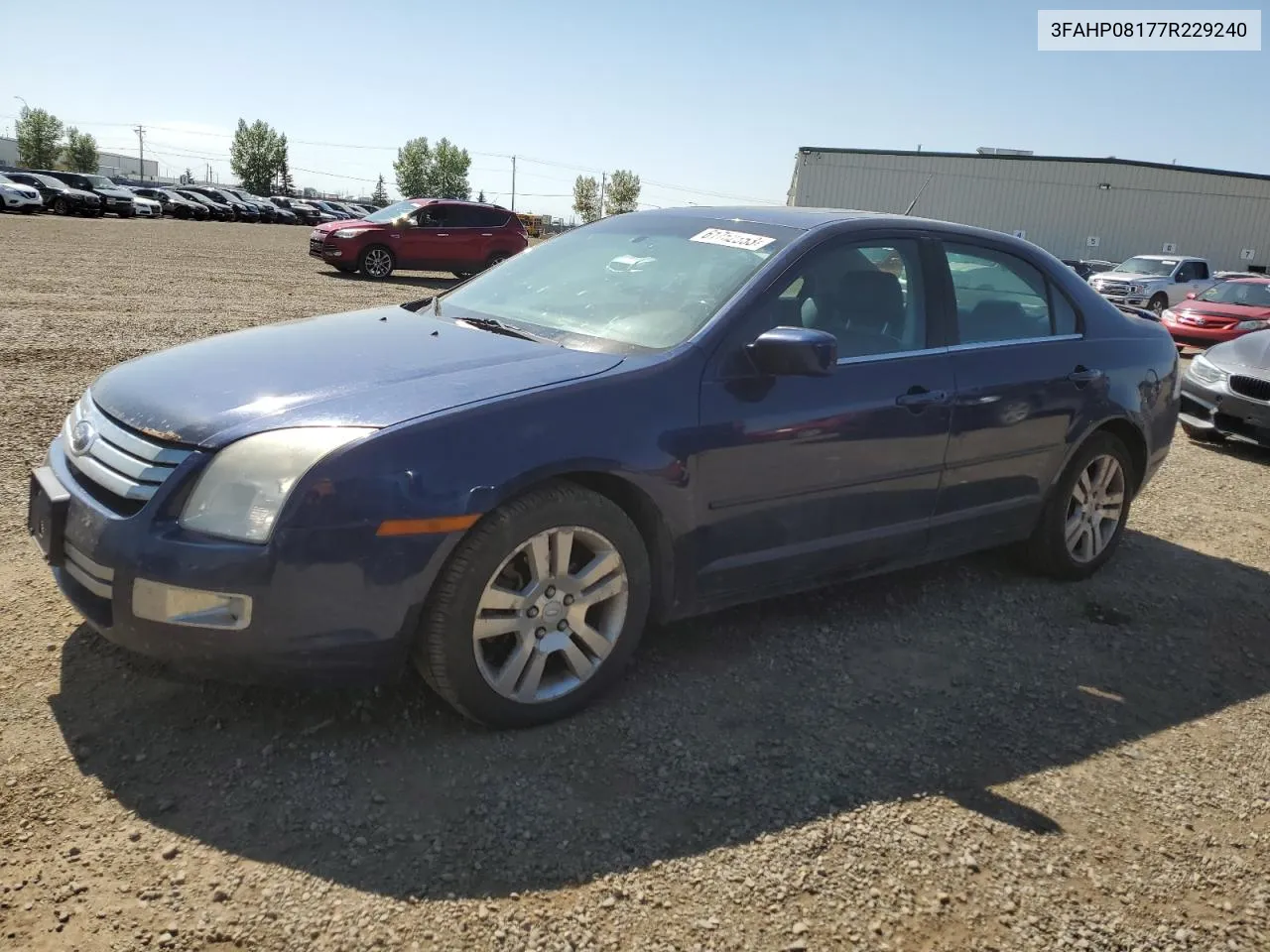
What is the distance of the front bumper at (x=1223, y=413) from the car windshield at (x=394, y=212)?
1450 centimetres

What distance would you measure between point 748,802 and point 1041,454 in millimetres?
2362

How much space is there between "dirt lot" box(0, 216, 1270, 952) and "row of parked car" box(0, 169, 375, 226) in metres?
36.8

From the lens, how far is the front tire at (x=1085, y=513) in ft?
14.9

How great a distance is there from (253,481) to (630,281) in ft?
5.51

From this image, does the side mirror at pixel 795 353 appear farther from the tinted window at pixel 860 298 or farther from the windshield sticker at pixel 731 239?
the windshield sticker at pixel 731 239

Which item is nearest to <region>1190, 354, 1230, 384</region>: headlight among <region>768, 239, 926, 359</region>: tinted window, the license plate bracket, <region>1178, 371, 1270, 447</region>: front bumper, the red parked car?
<region>1178, 371, 1270, 447</region>: front bumper

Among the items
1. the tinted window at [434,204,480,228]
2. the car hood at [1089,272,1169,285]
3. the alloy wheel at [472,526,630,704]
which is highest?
the tinted window at [434,204,480,228]

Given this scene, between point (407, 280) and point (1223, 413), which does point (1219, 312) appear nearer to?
point (1223, 413)

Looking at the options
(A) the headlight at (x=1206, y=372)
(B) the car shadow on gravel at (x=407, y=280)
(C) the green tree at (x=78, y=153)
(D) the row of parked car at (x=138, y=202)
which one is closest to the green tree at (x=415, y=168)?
(C) the green tree at (x=78, y=153)

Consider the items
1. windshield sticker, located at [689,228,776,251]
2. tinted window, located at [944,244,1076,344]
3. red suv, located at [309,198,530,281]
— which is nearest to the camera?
windshield sticker, located at [689,228,776,251]

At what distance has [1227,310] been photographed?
15.3 metres

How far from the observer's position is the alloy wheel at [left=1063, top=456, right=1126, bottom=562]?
181 inches

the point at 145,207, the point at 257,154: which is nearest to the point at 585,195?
the point at 257,154

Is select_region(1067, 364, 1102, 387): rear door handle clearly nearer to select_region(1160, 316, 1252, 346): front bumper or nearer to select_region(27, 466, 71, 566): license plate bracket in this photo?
select_region(27, 466, 71, 566): license plate bracket
